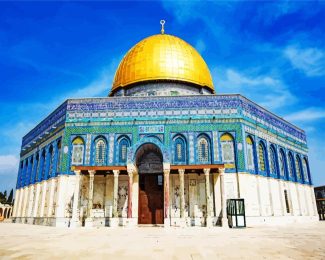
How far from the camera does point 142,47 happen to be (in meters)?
23.7

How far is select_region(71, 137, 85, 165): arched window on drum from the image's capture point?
727 inches

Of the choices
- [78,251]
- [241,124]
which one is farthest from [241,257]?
[241,124]

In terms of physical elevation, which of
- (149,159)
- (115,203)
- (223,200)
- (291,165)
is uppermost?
(291,165)

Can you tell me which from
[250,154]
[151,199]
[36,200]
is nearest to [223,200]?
[250,154]

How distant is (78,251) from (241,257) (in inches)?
141

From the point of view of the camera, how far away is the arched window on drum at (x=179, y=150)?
1802 cm

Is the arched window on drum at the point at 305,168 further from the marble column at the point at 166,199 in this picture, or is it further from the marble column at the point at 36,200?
the marble column at the point at 36,200

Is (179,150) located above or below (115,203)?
above

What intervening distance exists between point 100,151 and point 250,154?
33.0 feet

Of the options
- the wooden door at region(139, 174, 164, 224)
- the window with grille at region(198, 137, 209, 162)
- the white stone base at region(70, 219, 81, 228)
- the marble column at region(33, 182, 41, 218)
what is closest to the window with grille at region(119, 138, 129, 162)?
the wooden door at region(139, 174, 164, 224)

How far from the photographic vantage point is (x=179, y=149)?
18.3 metres

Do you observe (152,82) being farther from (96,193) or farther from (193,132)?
(96,193)

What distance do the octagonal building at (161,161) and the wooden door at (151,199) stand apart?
6 centimetres

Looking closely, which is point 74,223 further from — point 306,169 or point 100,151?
point 306,169
